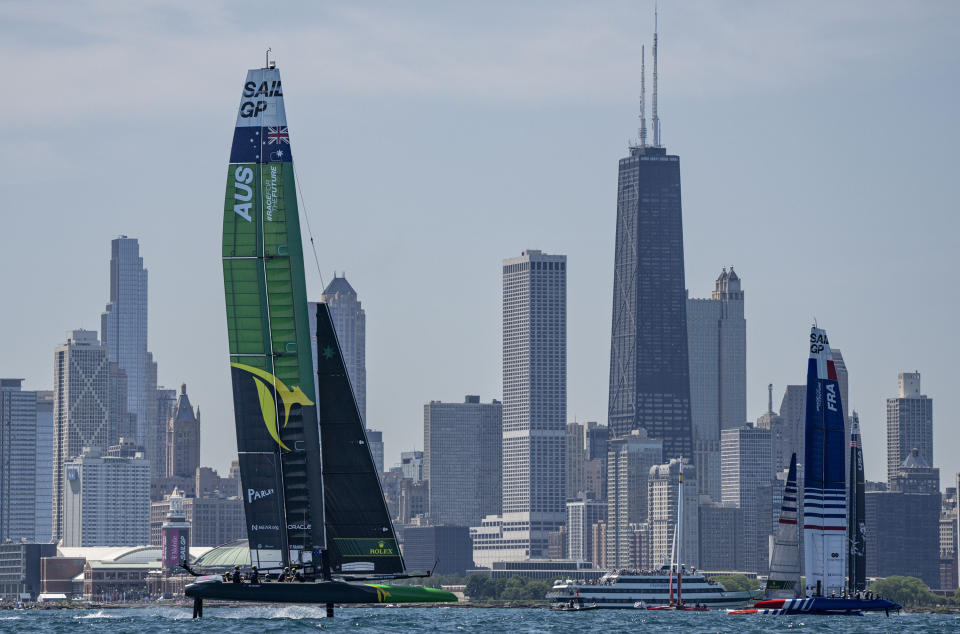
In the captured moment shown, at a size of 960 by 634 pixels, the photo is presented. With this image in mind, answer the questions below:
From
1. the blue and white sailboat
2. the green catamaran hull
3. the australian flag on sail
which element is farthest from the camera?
the blue and white sailboat

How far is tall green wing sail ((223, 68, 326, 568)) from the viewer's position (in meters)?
74.3

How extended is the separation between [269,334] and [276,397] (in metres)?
2.29

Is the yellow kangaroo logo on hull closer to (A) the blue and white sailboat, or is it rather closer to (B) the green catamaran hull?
(B) the green catamaran hull

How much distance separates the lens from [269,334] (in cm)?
7450

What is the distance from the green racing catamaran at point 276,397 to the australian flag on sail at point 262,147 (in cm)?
4

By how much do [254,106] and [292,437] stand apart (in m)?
12.1

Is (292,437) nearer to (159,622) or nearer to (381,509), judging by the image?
(381,509)

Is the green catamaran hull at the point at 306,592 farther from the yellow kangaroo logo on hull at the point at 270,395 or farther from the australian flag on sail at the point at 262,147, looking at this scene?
the australian flag on sail at the point at 262,147

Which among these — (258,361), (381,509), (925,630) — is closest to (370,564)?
(381,509)

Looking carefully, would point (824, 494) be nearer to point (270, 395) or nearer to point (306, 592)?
point (306, 592)

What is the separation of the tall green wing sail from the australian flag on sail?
4 centimetres

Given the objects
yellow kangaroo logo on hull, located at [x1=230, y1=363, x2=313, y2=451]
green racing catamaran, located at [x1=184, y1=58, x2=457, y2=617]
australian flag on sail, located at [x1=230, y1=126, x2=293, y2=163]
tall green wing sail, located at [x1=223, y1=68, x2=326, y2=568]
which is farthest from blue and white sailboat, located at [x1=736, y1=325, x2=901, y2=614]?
australian flag on sail, located at [x1=230, y1=126, x2=293, y2=163]

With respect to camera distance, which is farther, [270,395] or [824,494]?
[824,494]

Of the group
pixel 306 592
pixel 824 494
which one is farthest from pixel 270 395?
pixel 824 494
